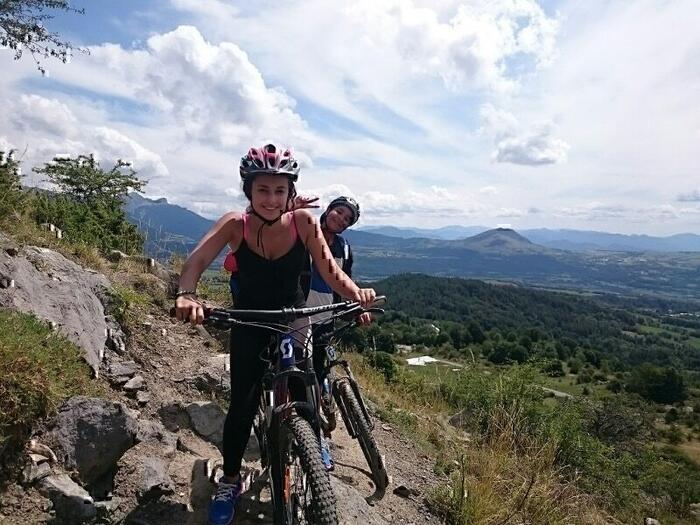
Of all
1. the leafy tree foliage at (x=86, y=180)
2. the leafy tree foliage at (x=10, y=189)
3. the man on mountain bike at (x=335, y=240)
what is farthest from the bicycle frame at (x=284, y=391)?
the leafy tree foliage at (x=86, y=180)

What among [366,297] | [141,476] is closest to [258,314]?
[366,297]

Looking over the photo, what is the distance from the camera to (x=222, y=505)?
11.4ft

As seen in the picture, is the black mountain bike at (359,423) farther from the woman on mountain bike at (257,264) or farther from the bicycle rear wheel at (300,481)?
the bicycle rear wheel at (300,481)

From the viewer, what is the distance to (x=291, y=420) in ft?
9.79

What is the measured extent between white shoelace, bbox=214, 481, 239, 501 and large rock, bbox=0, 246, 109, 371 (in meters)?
2.04

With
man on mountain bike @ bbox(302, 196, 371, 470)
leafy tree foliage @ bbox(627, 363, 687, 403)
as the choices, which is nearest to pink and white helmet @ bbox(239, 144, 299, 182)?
man on mountain bike @ bbox(302, 196, 371, 470)

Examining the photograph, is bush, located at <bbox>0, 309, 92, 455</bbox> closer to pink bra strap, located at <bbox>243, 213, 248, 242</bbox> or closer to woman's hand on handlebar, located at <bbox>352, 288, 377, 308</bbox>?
pink bra strap, located at <bbox>243, 213, 248, 242</bbox>

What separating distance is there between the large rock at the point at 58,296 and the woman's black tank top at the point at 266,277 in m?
2.09

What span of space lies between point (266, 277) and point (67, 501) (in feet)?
6.37

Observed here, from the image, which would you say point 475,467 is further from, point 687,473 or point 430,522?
point 687,473

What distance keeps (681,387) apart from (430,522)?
3635 inches

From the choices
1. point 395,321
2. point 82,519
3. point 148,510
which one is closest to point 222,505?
point 148,510

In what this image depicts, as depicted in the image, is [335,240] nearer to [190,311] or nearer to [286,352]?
[286,352]

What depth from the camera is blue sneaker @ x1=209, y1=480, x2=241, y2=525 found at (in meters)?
3.46
